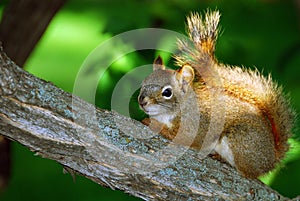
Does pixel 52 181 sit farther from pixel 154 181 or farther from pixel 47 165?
pixel 154 181

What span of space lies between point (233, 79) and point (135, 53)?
453 mm

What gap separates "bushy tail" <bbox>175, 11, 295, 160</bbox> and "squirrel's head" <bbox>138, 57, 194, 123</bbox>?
0.08m

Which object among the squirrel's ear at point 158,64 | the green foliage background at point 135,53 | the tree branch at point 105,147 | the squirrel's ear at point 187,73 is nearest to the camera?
the tree branch at point 105,147

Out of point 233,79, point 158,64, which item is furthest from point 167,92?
point 233,79

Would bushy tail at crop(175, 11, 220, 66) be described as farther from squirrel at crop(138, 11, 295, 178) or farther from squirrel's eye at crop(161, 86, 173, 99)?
squirrel's eye at crop(161, 86, 173, 99)

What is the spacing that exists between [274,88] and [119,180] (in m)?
0.84

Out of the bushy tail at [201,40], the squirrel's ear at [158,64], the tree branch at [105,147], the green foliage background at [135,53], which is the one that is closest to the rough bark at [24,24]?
the green foliage background at [135,53]

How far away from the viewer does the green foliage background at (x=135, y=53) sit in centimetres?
268

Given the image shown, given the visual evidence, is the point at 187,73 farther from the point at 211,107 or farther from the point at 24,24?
the point at 24,24

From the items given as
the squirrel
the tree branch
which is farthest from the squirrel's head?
the tree branch

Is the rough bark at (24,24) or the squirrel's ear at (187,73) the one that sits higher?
the squirrel's ear at (187,73)

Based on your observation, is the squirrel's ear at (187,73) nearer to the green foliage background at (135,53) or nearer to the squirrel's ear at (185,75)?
the squirrel's ear at (185,75)

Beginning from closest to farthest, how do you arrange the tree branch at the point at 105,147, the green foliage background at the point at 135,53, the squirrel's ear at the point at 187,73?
the tree branch at the point at 105,147, the squirrel's ear at the point at 187,73, the green foliage background at the point at 135,53

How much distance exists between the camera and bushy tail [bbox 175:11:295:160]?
2303 mm
